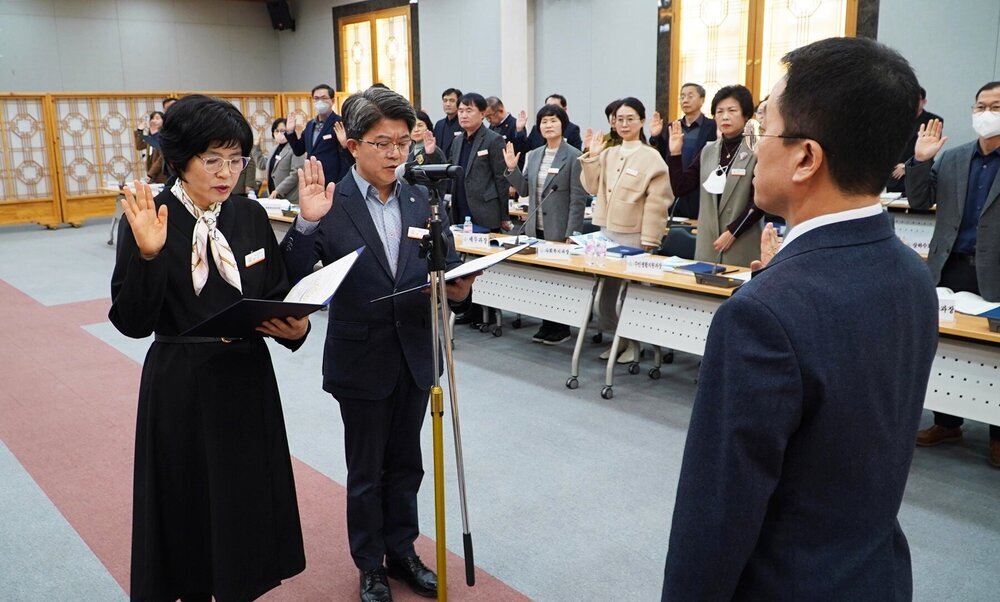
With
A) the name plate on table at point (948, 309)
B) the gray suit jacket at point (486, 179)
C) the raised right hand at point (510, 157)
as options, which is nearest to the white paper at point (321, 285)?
the name plate on table at point (948, 309)

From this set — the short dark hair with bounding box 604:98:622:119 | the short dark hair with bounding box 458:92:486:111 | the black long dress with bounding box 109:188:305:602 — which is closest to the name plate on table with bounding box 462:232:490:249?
the short dark hair with bounding box 604:98:622:119

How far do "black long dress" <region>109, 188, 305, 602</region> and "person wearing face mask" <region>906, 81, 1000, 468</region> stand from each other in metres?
2.87

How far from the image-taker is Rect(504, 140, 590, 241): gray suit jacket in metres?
5.32

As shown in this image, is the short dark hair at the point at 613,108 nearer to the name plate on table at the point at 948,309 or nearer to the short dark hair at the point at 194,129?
the name plate on table at the point at 948,309

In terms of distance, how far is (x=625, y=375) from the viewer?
458 cm

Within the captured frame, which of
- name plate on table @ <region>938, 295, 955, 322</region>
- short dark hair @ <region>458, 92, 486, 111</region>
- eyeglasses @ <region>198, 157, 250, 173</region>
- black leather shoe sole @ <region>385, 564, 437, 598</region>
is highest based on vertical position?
short dark hair @ <region>458, 92, 486, 111</region>

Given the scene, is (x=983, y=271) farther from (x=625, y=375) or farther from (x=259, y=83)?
(x=259, y=83)

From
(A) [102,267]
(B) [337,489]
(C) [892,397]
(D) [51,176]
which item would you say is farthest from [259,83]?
(C) [892,397]

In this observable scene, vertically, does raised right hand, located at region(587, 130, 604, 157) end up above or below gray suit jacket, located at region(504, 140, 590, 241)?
above

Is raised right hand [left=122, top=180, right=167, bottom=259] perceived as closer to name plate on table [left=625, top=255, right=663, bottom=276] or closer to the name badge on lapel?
the name badge on lapel

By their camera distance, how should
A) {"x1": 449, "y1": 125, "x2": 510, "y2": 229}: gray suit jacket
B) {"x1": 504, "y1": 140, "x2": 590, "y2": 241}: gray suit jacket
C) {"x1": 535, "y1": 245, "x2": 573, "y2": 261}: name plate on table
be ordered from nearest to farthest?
{"x1": 535, "y1": 245, "x2": 573, "y2": 261}: name plate on table, {"x1": 504, "y1": 140, "x2": 590, "y2": 241}: gray suit jacket, {"x1": 449, "y1": 125, "x2": 510, "y2": 229}: gray suit jacket

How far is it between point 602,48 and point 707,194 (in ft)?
17.4

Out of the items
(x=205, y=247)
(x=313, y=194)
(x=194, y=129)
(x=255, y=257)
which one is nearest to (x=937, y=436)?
(x=313, y=194)

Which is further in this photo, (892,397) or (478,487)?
(478,487)
